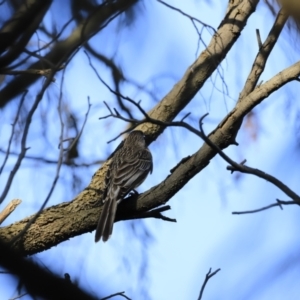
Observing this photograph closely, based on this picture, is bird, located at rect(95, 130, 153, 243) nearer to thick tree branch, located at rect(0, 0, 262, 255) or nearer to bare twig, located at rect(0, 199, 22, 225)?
thick tree branch, located at rect(0, 0, 262, 255)

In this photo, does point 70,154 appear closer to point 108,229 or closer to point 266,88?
point 108,229

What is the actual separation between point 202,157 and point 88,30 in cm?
100

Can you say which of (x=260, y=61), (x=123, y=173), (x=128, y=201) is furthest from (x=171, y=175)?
(x=123, y=173)

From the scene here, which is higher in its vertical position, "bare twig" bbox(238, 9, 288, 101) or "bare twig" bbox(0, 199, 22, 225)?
"bare twig" bbox(238, 9, 288, 101)

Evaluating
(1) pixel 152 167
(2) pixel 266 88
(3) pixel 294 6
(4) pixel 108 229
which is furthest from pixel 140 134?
(3) pixel 294 6

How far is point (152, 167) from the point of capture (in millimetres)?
4691

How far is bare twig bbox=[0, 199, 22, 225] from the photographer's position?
3.82 meters

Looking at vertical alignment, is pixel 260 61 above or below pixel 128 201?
above

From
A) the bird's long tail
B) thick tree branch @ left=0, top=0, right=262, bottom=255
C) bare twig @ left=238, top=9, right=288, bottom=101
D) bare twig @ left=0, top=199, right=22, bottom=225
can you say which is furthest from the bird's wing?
bare twig @ left=238, top=9, right=288, bottom=101

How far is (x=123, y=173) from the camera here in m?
4.58

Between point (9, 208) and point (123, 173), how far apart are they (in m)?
1.07

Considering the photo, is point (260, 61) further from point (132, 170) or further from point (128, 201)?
point (132, 170)

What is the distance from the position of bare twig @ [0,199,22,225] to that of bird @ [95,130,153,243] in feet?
1.92

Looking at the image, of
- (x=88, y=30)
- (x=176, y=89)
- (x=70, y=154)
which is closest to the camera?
(x=88, y=30)
